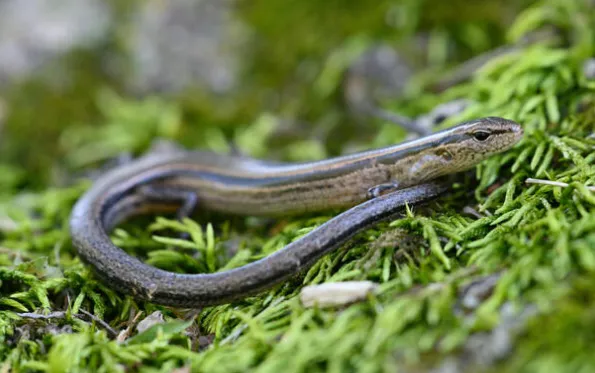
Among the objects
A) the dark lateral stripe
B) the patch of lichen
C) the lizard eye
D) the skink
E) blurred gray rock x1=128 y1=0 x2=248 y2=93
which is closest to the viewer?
the patch of lichen

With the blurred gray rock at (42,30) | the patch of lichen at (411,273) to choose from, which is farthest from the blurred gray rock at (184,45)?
the patch of lichen at (411,273)

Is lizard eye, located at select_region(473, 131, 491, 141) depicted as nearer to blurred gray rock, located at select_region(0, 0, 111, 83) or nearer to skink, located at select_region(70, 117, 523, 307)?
skink, located at select_region(70, 117, 523, 307)

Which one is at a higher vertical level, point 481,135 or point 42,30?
point 42,30

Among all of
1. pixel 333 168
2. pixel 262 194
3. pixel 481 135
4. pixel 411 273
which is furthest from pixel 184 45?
pixel 411 273

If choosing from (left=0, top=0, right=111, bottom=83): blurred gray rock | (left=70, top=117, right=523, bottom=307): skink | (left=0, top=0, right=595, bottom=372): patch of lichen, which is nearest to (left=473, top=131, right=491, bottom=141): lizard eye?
(left=70, top=117, right=523, bottom=307): skink

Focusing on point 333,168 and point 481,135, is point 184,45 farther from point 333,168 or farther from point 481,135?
point 481,135

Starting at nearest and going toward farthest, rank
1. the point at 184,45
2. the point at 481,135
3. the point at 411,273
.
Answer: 1. the point at 411,273
2. the point at 481,135
3. the point at 184,45
